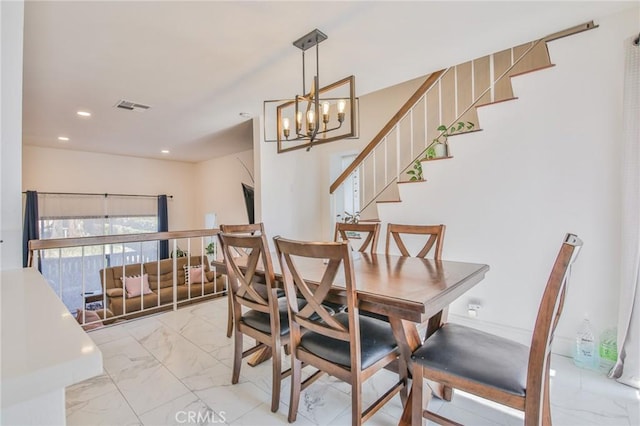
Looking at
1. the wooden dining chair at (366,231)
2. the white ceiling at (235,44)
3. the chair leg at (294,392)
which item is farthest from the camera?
the wooden dining chair at (366,231)

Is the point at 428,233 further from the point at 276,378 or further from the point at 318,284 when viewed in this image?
the point at 276,378

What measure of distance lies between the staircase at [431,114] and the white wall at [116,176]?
4.40 m

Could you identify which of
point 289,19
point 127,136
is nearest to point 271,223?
point 289,19

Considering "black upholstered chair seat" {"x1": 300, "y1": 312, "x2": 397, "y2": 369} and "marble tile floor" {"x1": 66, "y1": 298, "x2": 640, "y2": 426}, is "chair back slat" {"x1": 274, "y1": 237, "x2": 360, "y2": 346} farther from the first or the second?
"marble tile floor" {"x1": 66, "y1": 298, "x2": 640, "y2": 426}

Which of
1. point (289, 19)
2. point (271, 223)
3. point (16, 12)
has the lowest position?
point (271, 223)

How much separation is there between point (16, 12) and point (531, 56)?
415cm

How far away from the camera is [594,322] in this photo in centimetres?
221

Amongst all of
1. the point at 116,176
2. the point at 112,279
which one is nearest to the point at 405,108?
the point at 112,279

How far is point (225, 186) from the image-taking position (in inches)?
Answer: 257

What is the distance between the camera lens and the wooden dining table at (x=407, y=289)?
1.24m

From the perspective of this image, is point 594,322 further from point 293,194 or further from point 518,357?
point 293,194

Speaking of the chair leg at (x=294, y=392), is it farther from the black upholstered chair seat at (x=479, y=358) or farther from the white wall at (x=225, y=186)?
the white wall at (x=225, y=186)

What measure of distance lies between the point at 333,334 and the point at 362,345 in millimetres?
176

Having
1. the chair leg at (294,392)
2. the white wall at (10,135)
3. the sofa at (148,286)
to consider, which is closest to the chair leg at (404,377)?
the chair leg at (294,392)
